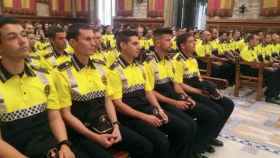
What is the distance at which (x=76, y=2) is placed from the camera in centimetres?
1345

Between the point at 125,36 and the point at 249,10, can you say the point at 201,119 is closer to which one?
the point at 125,36

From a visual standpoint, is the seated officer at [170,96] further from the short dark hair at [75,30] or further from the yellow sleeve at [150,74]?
the short dark hair at [75,30]

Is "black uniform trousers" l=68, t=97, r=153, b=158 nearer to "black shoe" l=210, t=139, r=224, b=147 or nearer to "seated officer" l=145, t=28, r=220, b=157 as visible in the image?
"seated officer" l=145, t=28, r=220, b=157

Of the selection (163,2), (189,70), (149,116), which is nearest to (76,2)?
(163,2)

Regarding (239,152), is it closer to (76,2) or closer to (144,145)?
(144,145)

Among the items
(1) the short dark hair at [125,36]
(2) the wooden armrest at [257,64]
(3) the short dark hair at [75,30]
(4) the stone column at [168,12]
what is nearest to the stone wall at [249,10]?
(4) the stone column at [168,12]

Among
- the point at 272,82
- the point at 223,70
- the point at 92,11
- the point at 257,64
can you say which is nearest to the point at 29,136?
the point at 257,64

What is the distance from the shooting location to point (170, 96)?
293cm

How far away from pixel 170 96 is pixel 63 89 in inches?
50.4

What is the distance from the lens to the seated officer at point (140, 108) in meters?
2.29

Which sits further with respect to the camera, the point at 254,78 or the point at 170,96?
the point at 254,78

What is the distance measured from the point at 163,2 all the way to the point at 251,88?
248 inches

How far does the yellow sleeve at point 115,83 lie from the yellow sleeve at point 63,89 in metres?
0.44

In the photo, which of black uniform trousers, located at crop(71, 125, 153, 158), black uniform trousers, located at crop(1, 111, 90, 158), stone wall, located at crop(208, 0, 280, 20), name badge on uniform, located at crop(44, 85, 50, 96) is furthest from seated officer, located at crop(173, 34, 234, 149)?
stone wall, located at crop(208, 0, 280, 20)
